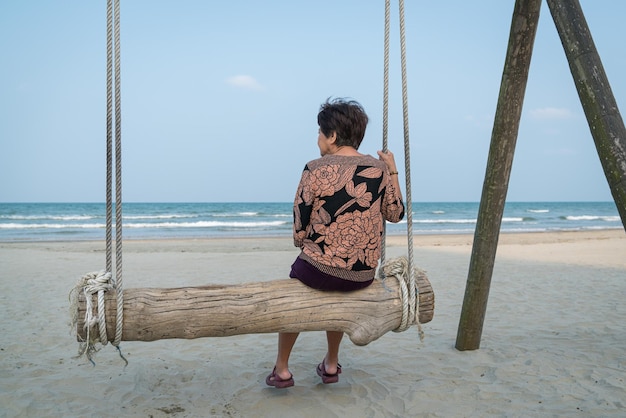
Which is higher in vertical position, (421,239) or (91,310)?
(91,310)

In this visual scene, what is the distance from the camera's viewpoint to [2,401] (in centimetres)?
309

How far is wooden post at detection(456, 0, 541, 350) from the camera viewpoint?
340cm

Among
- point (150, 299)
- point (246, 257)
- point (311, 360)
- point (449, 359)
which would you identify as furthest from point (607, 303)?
point (246, 257)

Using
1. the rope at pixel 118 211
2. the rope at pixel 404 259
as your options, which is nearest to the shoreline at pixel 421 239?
the rope at pixel 404 259

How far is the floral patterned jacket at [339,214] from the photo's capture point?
8.49 feet

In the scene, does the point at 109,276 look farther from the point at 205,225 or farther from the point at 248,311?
the point at 205,225

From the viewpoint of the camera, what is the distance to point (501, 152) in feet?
11.6

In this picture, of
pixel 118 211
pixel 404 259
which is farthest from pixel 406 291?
pixel 118 211

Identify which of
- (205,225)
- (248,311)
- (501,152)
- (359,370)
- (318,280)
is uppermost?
(501,152)

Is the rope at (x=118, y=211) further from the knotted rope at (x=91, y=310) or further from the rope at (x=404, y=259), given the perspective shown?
the rope at (x=404, y=259)

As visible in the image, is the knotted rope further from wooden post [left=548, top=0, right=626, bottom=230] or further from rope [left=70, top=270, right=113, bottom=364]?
wooden post [left=548, top=0, right=626, bottom=230]

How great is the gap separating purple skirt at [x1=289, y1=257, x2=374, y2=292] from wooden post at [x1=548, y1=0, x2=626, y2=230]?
1.23m

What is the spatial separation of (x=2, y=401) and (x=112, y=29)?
2.11 metres

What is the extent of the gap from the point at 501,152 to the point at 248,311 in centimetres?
198
